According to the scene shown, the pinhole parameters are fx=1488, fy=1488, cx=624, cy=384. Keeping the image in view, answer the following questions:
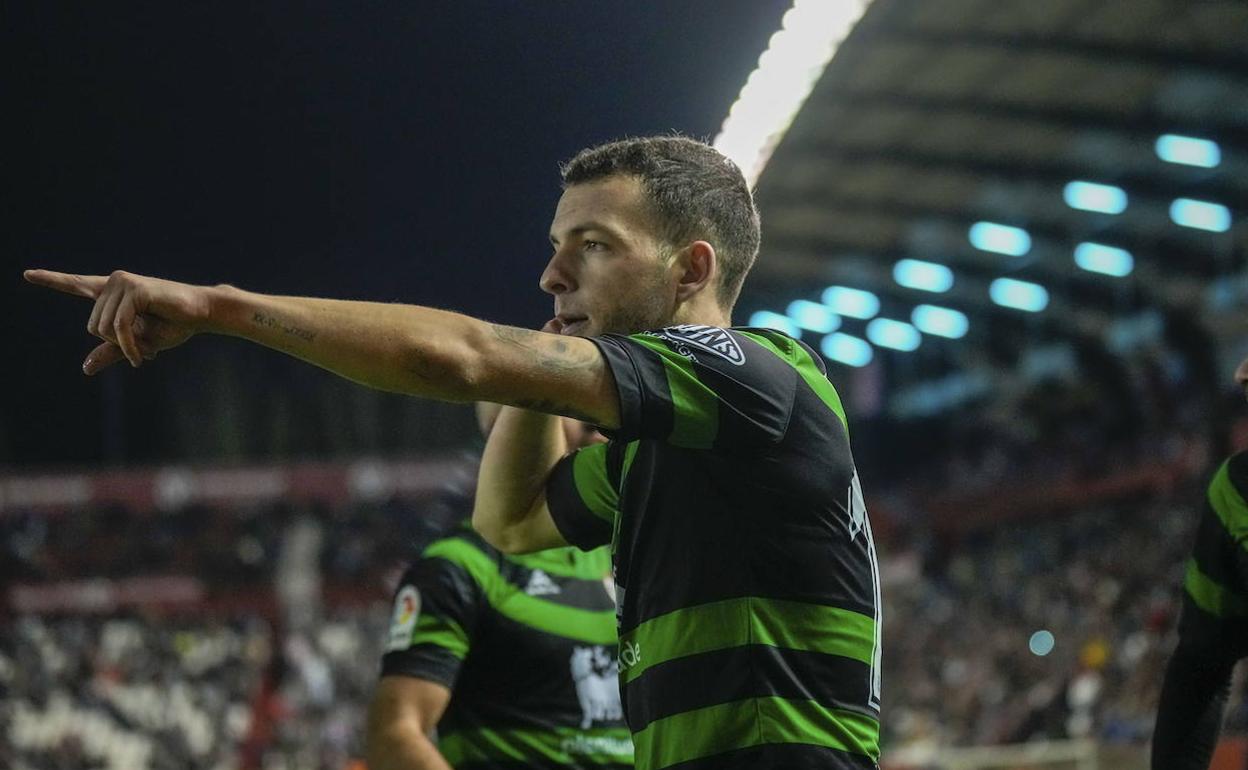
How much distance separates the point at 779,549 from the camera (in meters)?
2.17

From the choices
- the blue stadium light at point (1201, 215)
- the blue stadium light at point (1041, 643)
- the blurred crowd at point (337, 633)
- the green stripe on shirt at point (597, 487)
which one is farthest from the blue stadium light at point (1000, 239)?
the green stripe on shirt at point (597, 487)

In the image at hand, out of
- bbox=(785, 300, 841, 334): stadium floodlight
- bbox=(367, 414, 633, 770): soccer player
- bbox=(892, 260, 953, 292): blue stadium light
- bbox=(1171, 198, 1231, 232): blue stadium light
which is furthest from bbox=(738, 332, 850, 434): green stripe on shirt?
bbox=(785, 300, 841, 334): stadium floodlight

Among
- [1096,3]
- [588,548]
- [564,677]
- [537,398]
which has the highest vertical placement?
[537,398]

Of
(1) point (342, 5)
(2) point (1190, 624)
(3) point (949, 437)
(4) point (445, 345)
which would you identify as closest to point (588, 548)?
(4) point (445, 345)

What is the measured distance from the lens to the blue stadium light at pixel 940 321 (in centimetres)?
3234

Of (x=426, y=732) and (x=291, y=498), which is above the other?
(x=426, y=732)

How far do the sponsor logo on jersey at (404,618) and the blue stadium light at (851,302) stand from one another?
27558 mm

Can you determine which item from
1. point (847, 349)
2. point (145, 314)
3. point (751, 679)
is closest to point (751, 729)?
point (751, 679)

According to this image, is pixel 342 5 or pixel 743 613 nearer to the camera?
pixel 743 613

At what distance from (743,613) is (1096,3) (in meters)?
17.4

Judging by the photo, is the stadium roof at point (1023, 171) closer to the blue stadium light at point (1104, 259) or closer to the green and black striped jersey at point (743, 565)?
the blue stadium light at point (1104, 259)

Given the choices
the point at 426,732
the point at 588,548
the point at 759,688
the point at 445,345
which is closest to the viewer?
the point at 445,345

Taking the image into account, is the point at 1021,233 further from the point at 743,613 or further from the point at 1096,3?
the point at 743,613

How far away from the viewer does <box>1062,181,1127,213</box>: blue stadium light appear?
2425 centimetres
